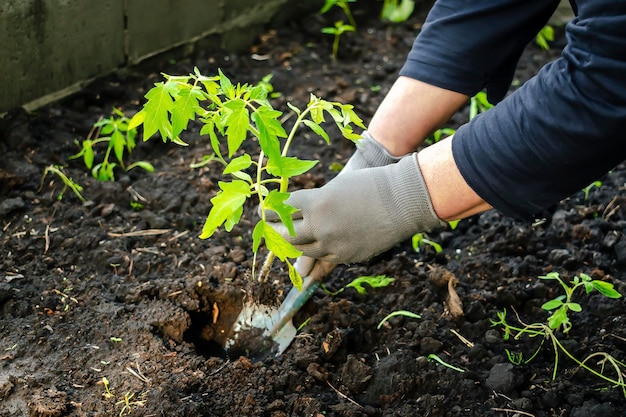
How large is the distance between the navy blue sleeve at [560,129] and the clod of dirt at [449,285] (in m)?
0.54

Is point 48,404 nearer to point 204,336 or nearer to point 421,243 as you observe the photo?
point 204,336

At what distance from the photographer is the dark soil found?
2008 millimetres

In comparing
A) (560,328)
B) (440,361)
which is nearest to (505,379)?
(440,361)

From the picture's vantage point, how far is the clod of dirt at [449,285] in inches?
90.0

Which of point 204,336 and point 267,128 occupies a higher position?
point 267,128

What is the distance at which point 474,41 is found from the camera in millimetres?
2098

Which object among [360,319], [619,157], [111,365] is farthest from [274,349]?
[619,157]

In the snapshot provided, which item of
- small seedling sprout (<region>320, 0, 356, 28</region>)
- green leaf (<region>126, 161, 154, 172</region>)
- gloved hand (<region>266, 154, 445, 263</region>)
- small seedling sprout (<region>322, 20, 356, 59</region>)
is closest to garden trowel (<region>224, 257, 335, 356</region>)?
gloved hand (<region>266, 154, 445, 263</region>)

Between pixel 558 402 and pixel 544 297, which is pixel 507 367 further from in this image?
pixel 544 297

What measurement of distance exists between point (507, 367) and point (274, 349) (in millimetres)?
650

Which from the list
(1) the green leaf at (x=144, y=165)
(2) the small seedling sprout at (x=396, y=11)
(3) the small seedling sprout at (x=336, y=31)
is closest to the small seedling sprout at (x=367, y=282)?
(1) the green leaf at (x=144, y=165)

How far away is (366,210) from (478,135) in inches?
13.0

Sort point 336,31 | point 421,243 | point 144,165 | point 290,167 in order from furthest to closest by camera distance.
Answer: point 336,31, point 144,165, point 421,243, point 290,167

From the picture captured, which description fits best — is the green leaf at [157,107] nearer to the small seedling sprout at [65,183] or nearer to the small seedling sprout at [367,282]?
the small seedling sprout at [367,282]
